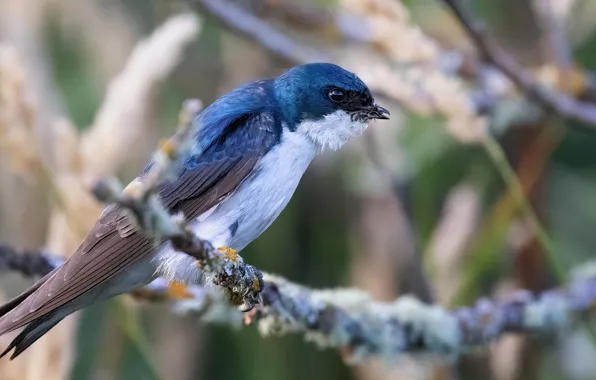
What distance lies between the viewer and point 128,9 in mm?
2285

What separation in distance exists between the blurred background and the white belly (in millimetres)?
146

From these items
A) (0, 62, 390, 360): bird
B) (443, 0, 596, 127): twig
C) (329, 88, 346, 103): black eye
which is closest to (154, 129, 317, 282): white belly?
(0, 62, 390, 360): bird

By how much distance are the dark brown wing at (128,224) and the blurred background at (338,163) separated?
9cm

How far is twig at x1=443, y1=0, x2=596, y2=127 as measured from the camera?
1.40 metres

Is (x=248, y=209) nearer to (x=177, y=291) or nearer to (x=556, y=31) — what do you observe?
(x=177, y=291)

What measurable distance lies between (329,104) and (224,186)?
0.24 m

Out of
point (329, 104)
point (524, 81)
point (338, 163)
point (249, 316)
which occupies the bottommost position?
point (249, 316)

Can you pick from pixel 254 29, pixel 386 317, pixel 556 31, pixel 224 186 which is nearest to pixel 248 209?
pixel 224 186

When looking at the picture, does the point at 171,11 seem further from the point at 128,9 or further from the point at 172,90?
the point at 172,90

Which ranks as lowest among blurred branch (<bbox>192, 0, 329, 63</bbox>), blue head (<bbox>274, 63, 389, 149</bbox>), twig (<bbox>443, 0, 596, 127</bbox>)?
blue head (<bbox>274, 63, 389, 149</bbox>)

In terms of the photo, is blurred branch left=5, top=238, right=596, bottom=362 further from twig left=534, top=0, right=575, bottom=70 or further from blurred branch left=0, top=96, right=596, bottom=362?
twig left=534, top=0, right=575, bottom=70

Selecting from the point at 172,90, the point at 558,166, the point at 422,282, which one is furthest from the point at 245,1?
the point at 558,166

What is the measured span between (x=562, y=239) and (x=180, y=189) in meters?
1.22

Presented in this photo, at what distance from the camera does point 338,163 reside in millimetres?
2131
